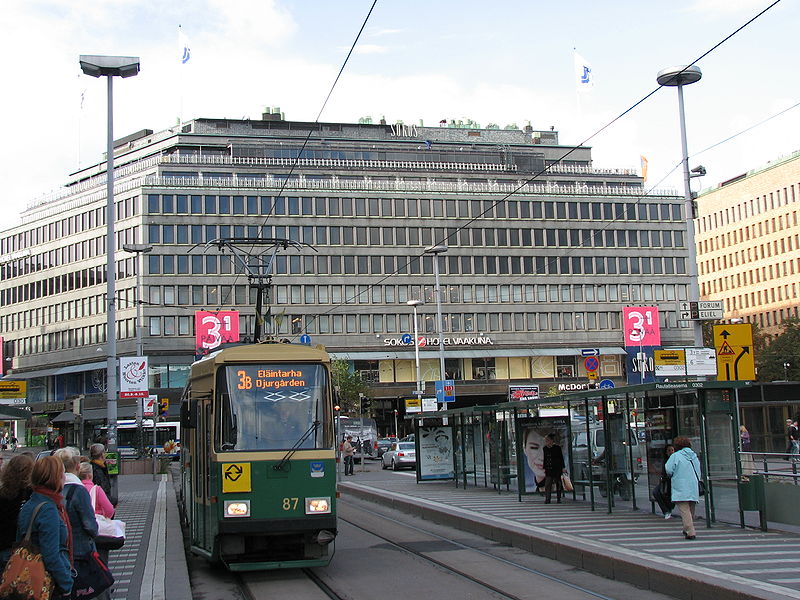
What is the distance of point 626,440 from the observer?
19.9 metres

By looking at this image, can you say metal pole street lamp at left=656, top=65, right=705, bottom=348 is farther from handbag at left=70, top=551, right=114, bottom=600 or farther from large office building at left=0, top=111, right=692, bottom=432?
large office building at left=0, top=111, right=692, bottom=432

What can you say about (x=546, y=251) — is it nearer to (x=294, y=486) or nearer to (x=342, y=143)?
(x=342, y=143)

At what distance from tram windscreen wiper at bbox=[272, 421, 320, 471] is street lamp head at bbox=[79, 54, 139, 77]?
1535cm

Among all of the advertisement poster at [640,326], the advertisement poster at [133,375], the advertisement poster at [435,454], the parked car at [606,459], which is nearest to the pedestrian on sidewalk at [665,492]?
the parked car at [606,459]

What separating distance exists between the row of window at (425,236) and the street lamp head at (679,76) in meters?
56.0

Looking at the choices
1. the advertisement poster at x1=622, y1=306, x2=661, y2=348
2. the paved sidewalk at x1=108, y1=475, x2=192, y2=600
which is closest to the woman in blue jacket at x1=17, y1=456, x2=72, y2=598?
the paved sidewalk at x1=108, y1=475, x2=192, y2=600

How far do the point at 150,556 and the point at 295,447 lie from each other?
3.66 metres

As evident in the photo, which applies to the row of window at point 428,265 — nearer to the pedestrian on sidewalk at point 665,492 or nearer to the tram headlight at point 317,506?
the pedestrian on sidewalk at point 665,492

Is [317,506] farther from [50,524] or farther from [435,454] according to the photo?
[435,454]

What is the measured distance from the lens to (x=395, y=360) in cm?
8719

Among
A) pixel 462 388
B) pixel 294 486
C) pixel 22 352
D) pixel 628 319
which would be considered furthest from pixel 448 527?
pixel 22 352

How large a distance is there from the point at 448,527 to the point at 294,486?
7792 millimetres

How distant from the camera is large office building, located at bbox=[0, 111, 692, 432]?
83.2 m

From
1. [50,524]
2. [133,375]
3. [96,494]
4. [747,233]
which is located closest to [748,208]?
[747,233]
